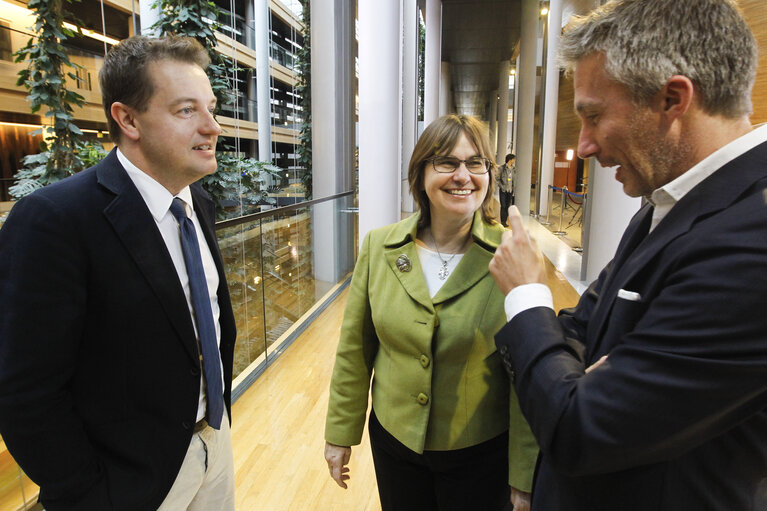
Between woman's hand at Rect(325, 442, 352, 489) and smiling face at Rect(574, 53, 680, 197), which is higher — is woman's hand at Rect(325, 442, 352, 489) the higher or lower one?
the lower one

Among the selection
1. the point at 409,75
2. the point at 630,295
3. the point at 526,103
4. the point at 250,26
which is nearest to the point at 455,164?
the point at 630,295

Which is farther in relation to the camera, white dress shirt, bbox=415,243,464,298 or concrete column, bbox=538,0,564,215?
concrete column, bbox=538,0,564,215

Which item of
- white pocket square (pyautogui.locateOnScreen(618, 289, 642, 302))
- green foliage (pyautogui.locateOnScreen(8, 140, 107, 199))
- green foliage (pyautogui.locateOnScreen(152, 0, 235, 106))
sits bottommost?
white pocket square (pyautogui.locateOnScreen(618, 289, 642, 302))

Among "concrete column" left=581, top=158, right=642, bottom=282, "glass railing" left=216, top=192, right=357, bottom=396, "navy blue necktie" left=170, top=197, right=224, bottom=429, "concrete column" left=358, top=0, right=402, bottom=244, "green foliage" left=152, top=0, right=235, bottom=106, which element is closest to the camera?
"navy blue necktie" left=170, top=197, right=224, bottom=429

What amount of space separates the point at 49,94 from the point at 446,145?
10.4 feet

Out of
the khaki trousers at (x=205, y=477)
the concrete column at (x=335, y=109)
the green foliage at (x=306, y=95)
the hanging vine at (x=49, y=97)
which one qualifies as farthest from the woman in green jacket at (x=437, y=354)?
the green foliage at (x=306, y=95)

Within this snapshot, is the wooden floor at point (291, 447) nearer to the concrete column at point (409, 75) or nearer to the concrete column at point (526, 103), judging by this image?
the concrete column at point (409, 75)

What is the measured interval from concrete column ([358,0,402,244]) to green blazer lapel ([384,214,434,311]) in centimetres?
318

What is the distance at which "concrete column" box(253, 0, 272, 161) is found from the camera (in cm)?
728

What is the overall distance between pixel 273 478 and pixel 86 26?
12.7 ft

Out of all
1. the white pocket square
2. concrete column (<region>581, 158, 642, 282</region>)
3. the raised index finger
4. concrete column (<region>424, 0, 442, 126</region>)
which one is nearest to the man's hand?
the raised index finger

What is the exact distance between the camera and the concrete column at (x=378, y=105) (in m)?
4.50

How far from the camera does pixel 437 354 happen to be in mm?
1399

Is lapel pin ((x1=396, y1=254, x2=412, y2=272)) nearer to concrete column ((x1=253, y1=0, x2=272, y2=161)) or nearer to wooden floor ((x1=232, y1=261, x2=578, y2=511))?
wooden floor ((x1=232, y1=261, x2=578, y2=511))
